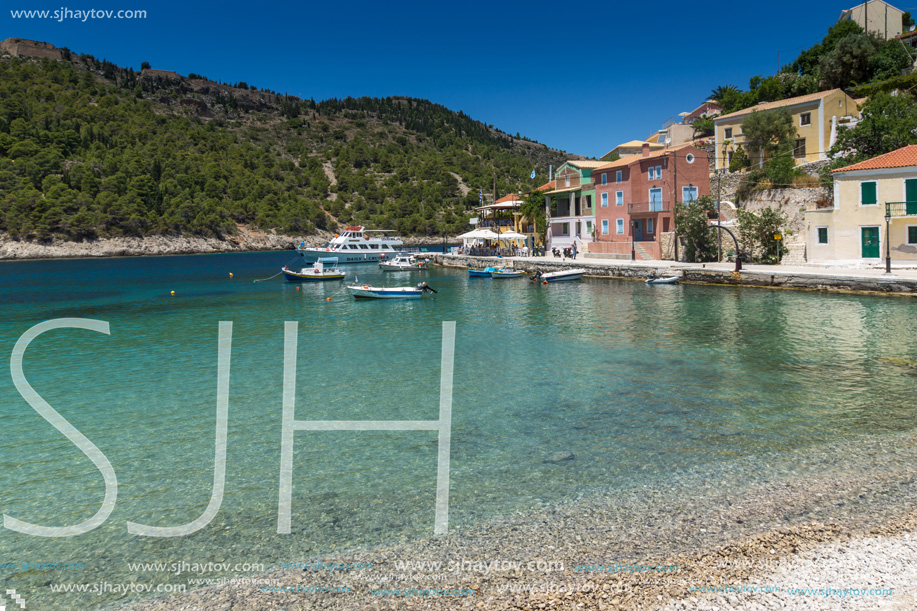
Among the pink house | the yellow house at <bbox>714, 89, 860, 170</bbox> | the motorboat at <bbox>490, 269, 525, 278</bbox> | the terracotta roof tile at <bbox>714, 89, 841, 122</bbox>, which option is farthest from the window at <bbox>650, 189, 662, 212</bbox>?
the terracotta roof tile at <bbox>714, 89, 841, 122</bbox>

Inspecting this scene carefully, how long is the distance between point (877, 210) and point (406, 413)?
101 ft

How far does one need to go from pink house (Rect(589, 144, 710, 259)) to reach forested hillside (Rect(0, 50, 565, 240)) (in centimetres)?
8198

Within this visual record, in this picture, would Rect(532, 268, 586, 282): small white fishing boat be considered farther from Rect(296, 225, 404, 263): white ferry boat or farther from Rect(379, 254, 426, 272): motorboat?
Rect(296, 225, 404, 263): white ferry boat

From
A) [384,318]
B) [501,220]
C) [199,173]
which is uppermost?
[199,173]

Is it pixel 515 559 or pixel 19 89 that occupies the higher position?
pixel 19 89

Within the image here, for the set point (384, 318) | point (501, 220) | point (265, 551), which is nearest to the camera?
point (265, 551)

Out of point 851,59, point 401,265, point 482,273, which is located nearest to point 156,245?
point 401,265

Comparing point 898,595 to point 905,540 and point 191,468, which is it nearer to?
point 905,540

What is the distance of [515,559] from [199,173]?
140769 mm

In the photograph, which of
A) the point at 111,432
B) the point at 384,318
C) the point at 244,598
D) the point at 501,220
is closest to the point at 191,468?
the point at 111,432

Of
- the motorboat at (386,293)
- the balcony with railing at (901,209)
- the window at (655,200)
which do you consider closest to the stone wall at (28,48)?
the motorboat at (386,293)

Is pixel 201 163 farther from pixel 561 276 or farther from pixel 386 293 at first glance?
pixel 561 276

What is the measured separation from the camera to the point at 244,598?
589cm

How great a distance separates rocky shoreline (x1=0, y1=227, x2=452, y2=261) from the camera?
98.8 metres
